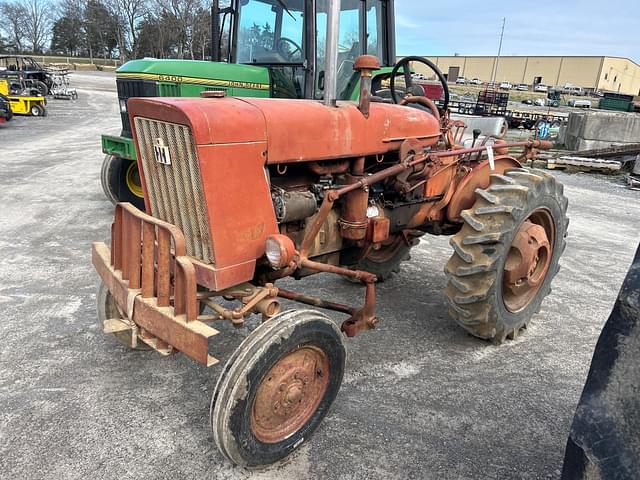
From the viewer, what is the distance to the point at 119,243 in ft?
8.84

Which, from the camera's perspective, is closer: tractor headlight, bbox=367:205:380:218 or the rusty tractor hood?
the rusty tractor hood

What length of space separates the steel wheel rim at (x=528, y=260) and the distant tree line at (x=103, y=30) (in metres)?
39.2

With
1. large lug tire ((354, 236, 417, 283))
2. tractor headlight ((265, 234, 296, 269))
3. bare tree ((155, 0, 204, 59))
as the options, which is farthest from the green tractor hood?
bare tree ((155, 0, 204, 59))

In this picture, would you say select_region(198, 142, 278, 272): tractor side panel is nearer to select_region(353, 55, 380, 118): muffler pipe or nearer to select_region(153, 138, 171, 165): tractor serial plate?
select_region(153, 138, 171, 165): tractor serial plate

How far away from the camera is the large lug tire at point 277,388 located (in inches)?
83.7

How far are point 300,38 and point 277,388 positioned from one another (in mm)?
3611

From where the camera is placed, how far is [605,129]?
13.1 m

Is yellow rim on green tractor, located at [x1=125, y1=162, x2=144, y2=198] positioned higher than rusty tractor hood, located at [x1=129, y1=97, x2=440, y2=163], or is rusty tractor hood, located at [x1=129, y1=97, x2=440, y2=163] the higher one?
rusty tractor hood, located at [x1=129, y1=97, x2=440, y2=163]

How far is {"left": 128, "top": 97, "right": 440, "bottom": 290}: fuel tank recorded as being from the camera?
7.41 feet

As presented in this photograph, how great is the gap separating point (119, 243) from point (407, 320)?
2.28 meters

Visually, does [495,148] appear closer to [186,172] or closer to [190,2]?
[186,172]

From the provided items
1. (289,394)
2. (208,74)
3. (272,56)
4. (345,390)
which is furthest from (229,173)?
(208,74)

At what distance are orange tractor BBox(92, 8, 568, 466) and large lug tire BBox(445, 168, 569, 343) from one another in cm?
1

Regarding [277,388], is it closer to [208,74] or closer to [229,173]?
[229,173]
